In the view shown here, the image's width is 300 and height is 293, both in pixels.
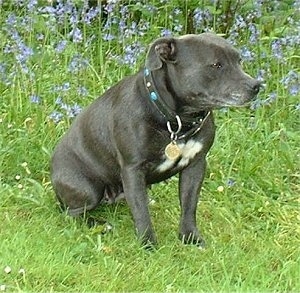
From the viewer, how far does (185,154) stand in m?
4.09

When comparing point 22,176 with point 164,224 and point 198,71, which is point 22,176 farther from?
point 198,71

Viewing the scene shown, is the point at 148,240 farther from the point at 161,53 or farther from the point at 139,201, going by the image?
the point at 161,53

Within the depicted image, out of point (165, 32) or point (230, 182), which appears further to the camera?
point (165, 32)

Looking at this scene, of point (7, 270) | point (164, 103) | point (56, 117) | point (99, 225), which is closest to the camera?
point (7, 270)

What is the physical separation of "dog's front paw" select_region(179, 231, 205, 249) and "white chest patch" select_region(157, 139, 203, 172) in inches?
13.5

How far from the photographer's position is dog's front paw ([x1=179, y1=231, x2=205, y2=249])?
13.8 ft

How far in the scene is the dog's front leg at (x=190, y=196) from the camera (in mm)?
4258

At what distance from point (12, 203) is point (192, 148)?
3.46 feet

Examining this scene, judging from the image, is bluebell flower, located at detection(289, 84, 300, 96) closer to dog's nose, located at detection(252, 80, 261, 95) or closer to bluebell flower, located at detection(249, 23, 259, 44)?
bluebell flower, located at detection(249, 23, 259, 44)

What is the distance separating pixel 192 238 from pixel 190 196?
0.67 feet

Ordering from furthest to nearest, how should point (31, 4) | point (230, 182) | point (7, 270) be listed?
point (31, 4), point (230, 182), point (7, 270)

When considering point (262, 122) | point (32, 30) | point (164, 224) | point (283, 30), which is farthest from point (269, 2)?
point (164, 224)

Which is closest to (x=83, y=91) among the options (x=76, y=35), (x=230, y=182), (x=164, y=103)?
(x=76, y=35)

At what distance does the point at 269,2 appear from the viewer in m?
6.05
